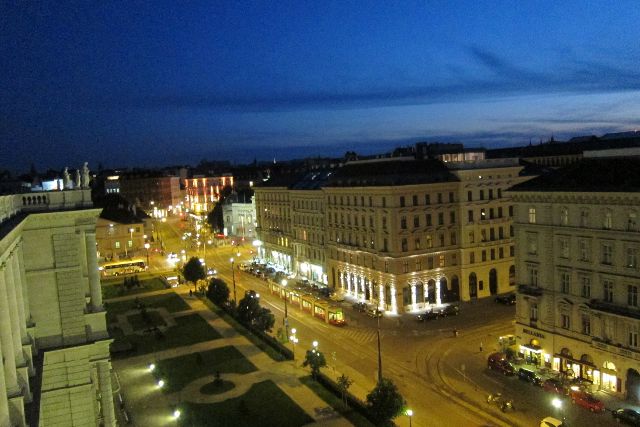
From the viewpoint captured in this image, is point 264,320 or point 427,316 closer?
point 264,320

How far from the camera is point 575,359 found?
4594cm

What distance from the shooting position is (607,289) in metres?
43.7

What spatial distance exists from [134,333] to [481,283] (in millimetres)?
43103

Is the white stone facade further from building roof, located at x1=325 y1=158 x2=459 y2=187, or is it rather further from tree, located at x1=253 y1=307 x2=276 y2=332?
building roof, located at x1=325 y1=158 x2=459 y2=187

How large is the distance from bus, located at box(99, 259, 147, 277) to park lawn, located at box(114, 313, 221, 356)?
139 ft

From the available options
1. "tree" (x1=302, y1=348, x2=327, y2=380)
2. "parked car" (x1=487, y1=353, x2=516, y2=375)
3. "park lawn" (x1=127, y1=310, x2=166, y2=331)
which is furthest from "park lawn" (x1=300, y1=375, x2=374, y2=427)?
"park lawn" (x1=127, y1=310, x2=166, y2=331)

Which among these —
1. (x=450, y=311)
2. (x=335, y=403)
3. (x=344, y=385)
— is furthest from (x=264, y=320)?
(x=450, y=311)

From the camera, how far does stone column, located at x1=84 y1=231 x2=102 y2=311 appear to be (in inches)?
1357

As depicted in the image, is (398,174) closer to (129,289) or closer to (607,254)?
(607,254)

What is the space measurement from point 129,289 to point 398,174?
1808 inches

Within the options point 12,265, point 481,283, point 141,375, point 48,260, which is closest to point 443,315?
point 481,283

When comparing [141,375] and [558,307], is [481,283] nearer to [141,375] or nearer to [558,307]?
[558,307]

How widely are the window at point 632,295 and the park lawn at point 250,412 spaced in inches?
963

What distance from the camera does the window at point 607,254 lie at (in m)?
43.4
